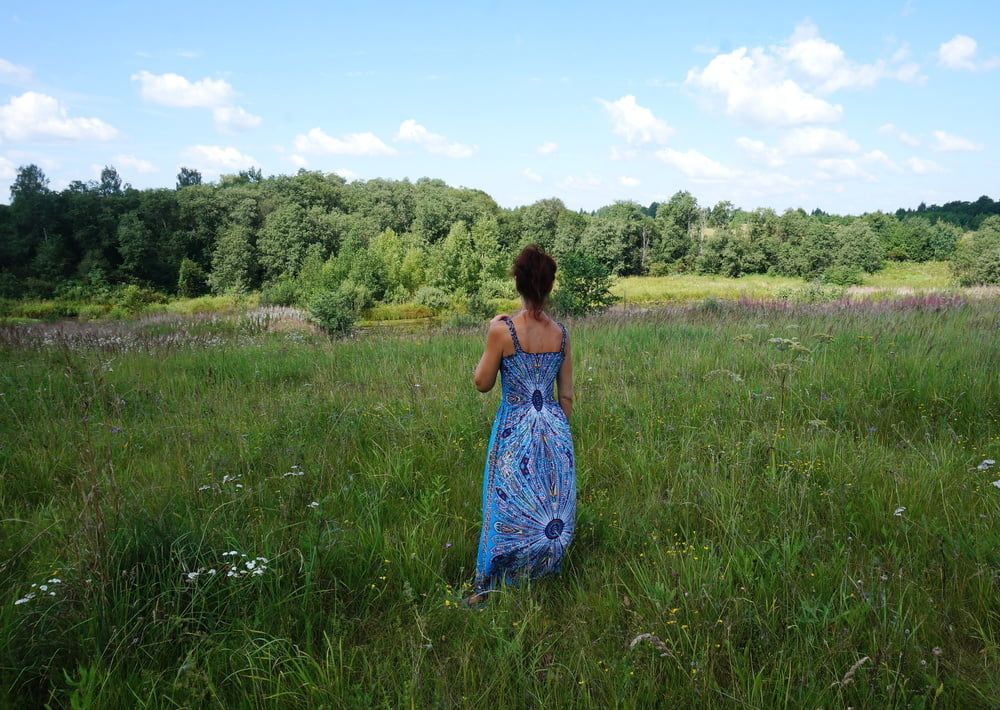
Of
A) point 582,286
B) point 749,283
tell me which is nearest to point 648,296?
point 749,283

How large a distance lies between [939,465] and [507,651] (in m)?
3.25

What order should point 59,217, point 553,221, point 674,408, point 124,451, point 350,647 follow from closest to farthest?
point 350,647 → point 124,451 → point 674,408 → point 59,217 → point 553,221

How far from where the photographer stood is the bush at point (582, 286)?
14922mm

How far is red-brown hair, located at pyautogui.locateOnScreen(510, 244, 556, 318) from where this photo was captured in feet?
9.30

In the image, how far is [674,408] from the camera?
525cm

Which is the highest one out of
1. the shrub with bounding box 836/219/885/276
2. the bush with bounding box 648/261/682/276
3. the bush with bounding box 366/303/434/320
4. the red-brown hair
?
the shrub with bounding box 836/219/885/276

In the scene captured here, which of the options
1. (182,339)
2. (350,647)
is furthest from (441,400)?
(182,339)

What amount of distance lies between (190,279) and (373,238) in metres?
22.6

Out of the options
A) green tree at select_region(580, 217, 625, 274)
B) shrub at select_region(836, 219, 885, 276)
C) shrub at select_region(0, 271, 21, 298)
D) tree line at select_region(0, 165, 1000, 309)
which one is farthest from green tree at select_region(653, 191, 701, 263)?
shrub at select_region(0, 271, 21, 298)

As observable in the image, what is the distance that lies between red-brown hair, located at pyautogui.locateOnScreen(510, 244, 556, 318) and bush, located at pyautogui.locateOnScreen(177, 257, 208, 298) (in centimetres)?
3516

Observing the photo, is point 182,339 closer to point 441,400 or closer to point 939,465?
point 441,400

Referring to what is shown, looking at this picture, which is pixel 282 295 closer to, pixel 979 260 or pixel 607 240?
pixel 979 260

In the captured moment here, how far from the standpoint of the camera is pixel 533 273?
283 centimetres

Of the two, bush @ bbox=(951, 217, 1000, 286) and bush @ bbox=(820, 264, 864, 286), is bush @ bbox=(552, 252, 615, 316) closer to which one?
bush @ bbox=(820, 264, 864, 286)
